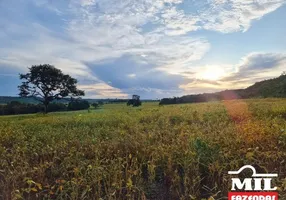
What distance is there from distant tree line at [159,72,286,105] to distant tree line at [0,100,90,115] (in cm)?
1127

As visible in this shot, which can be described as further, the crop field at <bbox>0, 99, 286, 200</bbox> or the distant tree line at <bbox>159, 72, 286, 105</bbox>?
the distant tree line at <bbox>159, 72, 286, 105</bbox>

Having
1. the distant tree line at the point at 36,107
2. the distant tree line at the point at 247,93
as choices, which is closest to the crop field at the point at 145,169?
the distant tree line at the point at 36,107

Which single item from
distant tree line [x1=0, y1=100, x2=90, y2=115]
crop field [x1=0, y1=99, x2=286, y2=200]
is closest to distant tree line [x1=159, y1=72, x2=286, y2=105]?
distant tree line [x1=0, y1=100, x2=90, y2=115]

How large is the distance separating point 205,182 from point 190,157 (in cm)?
46

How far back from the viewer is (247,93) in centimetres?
4112

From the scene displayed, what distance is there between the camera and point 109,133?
784 cm

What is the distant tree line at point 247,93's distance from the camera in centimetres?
3606

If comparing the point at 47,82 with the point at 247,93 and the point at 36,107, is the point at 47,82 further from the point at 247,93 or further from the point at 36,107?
the point at 247,93

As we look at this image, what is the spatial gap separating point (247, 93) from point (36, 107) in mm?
32542

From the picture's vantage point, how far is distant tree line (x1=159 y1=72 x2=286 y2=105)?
36.1 metres

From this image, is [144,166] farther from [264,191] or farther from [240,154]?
[264,191]

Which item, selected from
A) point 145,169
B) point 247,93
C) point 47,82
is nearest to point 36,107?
point 47,82

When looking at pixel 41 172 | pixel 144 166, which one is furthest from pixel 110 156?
pixel 41 172

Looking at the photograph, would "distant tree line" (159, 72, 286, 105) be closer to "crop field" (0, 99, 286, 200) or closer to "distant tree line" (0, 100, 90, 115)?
"distant tree line" (0, 100, 90, 115)
